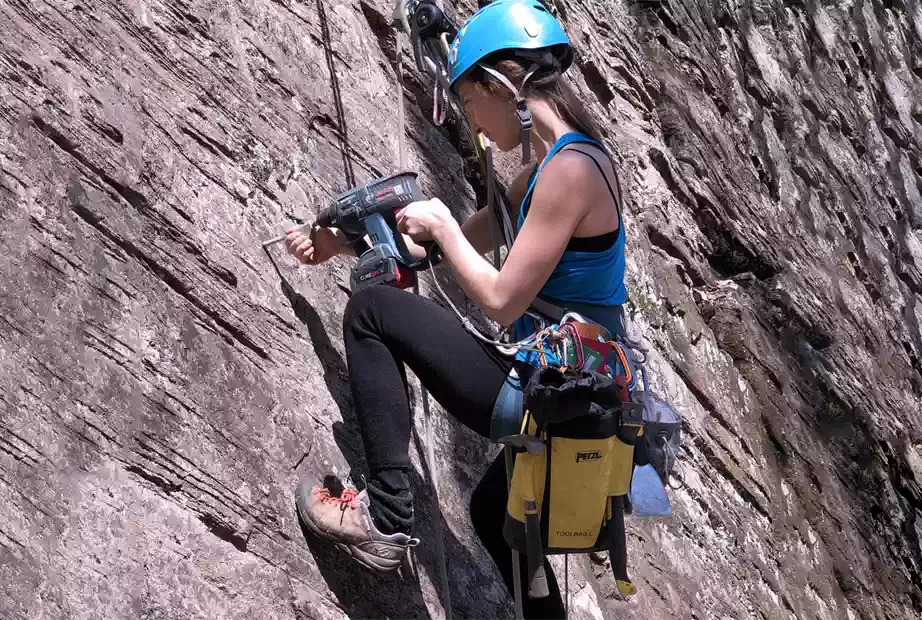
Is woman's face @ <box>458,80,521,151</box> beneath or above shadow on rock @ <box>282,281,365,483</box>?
above

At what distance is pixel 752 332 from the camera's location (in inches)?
292

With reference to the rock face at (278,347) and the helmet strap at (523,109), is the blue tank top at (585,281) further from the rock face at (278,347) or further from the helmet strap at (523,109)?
the rock face at (278,347)

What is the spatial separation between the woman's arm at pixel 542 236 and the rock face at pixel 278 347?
109 centimetres

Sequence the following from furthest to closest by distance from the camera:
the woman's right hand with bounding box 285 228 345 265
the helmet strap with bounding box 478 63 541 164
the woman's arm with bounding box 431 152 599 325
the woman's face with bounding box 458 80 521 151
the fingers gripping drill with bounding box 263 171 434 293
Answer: the woman's right hand with bounding box 285 228 345 265
the fingers gripping drill with bounding box 263 171 434 293
the woman's face with bounding box 458 80 521 151
the helmet strap with bounding box 478 63 541 164
the woman's arm with bounding box 431 152 599 325

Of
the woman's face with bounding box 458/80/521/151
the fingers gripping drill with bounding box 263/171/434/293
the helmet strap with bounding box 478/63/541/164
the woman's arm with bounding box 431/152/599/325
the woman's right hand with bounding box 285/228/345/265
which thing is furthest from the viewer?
the woman's right hand with bounding box 285/228/345/265

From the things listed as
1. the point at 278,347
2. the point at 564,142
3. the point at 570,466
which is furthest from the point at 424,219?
the point at 570,466

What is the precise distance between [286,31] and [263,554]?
257 cm

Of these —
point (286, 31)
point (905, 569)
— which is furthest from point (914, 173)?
point (286, 31)

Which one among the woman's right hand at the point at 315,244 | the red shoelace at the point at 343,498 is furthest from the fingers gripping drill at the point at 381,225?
the red shoelace at the point at 343,498

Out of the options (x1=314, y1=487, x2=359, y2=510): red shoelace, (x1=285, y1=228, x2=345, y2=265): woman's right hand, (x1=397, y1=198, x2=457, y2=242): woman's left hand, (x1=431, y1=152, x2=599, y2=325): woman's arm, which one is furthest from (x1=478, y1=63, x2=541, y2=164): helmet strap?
(x1=314, y1=487, x2=359, y2=510): red shoelace

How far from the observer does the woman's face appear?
3.50 meters

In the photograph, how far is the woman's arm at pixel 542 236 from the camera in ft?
10.6

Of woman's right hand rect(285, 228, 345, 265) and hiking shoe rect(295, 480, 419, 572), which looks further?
woman's right hand rect(285, 228, 345, 265)

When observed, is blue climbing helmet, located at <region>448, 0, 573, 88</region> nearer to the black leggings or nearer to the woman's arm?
the woman's arm
